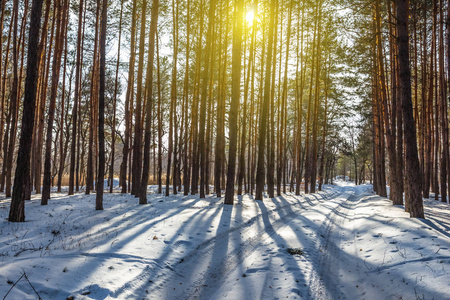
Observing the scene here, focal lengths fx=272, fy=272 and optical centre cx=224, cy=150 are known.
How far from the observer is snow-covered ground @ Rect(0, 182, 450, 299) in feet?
11.6

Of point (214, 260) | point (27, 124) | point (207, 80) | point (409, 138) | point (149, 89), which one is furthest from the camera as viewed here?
point (207, 80)

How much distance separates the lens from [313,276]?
4223 millimetres

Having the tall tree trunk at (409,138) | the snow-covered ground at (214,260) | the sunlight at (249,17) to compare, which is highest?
the sunlight at (249,17)

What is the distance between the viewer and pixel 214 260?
4.95m

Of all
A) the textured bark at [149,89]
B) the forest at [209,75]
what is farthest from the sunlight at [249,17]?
the textured bark at [149,89]

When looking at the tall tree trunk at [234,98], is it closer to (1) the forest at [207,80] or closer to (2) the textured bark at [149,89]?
(1) the forest at [207,80]

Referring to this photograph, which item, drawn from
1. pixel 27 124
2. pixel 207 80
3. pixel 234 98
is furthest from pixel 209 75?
pixel 27 124

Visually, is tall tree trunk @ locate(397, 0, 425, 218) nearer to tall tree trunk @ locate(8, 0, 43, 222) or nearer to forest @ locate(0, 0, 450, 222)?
forest @ locate(0, 0, 450, 222)

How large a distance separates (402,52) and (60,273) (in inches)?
379

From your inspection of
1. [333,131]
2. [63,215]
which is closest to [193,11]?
[63,215]

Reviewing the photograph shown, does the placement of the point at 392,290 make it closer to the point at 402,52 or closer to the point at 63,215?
the point at 402,52

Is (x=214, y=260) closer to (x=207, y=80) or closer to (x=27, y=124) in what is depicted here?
(x=27, y=124)

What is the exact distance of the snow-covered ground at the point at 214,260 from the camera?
3.52m

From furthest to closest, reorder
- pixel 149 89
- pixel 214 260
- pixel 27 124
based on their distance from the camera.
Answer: pixel 149 89 → pixel 27 124 → pixel 214 260
